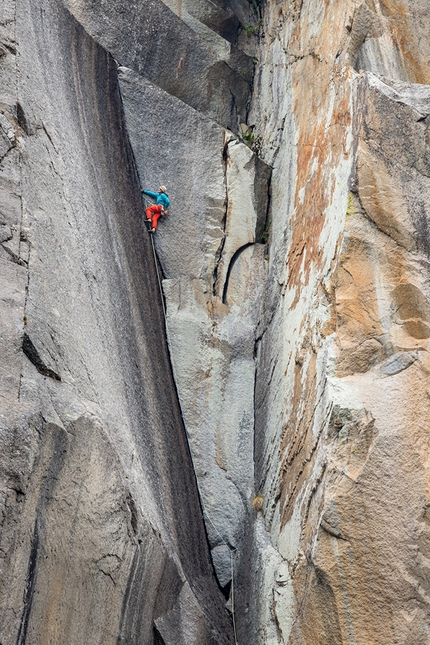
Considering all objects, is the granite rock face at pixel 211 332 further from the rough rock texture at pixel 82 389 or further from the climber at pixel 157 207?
the climber at pixel 157 207

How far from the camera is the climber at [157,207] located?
34.6ft

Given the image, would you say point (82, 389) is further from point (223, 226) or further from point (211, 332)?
point (223, 226)

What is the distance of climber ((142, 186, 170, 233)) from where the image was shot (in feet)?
34.6

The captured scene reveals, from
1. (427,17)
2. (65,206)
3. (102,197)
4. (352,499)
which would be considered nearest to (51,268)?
→ (65,206)

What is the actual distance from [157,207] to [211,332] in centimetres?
198

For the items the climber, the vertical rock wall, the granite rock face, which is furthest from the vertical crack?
the climber

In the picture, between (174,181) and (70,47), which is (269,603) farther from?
(70,47)

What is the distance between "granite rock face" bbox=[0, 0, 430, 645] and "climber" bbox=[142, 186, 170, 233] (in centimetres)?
13

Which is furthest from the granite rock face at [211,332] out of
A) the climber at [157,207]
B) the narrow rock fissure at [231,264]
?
the climber at [157,207]

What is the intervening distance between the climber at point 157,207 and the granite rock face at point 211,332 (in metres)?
0.13

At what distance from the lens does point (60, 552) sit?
22.0ft

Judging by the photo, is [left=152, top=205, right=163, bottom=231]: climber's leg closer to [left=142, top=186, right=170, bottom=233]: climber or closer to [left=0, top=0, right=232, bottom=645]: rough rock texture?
[left=142, top=186, right=170, bottom=233]: climber

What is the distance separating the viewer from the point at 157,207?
1055cm

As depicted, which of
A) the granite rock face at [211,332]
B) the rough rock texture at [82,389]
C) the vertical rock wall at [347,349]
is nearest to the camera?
the rough rock texture at [82,389]
